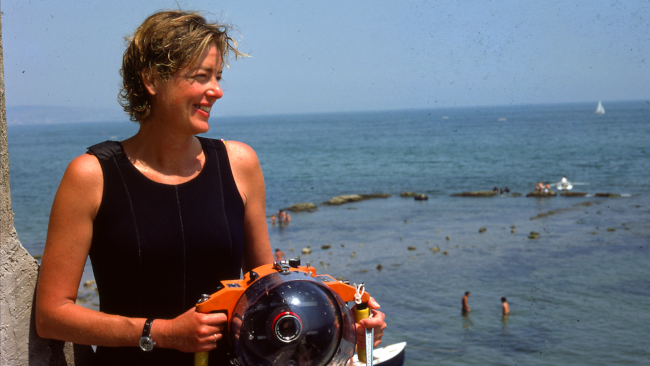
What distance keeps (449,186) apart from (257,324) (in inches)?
1919

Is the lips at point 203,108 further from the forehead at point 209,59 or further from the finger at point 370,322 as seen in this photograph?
the finger at point 370,322

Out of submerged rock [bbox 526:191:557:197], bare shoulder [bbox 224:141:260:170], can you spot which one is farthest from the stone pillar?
submerged rock [bbox 526:191:557:197]

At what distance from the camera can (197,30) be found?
1951 mm

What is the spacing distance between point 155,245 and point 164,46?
65 centimetres

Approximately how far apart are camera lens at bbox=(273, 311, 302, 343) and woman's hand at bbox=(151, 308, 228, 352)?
185mm

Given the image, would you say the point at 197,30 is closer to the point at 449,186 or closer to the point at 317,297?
the point at 317,297

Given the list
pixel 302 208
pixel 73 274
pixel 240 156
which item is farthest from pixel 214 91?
pixel 302 208

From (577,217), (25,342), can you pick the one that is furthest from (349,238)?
(25,342)

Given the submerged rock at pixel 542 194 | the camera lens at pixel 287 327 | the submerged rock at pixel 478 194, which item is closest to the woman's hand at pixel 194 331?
the camera lens at pixel 287 327

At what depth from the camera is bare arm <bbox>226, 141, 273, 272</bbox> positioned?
7.38 ft

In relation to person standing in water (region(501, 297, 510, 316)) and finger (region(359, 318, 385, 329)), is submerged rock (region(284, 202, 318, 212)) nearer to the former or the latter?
person standing in water (region(501, 297, 510, 316))

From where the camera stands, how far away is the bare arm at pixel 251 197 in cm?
225

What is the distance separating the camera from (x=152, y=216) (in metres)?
2.00

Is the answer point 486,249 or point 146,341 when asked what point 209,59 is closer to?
point 146,341
